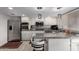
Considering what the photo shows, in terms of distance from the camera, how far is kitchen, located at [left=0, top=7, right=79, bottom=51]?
0.98 metres

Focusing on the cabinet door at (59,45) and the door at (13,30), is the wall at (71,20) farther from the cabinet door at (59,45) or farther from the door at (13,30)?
the door at (13,30)

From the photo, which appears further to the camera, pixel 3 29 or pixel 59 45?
pixel 59 45

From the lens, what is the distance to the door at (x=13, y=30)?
1.00 m

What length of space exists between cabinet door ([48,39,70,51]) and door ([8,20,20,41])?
42cm

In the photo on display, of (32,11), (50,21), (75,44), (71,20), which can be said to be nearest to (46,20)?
(50,21)

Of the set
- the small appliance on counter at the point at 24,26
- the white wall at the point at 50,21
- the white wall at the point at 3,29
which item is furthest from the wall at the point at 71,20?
the white wall at the point at 3,29

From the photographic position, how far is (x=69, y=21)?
1062mm

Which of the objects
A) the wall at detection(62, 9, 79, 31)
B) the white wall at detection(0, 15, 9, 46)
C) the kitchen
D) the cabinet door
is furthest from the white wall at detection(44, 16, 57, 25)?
the white wall at detection(0, 15, 9, 46)

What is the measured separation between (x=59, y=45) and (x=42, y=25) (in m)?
0.36

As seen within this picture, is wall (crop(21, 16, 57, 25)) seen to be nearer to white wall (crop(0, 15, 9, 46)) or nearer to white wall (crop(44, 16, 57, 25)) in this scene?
white wall (crop(44, 16, 57, 25))

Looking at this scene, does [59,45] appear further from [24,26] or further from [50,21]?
[24,26]

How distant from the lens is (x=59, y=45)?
1133mm

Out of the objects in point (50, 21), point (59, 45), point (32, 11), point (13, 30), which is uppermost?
point (32, 11)

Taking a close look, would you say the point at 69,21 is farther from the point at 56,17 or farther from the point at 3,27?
the point at 3,27
